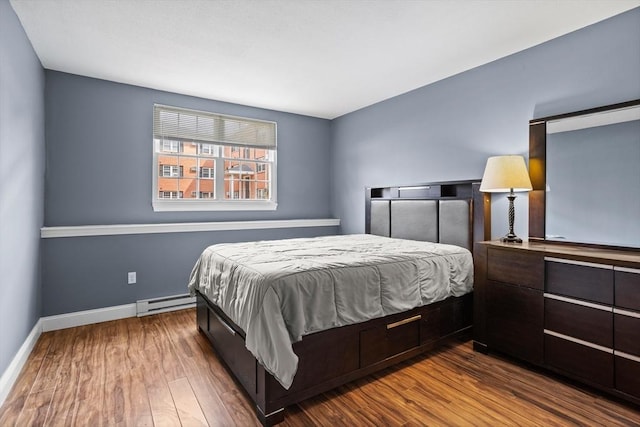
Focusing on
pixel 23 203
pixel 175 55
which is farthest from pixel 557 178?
pixel 23 203

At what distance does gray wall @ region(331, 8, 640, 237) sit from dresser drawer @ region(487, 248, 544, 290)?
56cm

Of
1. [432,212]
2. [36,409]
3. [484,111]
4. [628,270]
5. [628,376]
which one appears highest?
[484,111]

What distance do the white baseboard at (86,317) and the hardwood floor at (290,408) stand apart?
0.53 metres

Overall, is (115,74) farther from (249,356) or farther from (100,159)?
(249,356)

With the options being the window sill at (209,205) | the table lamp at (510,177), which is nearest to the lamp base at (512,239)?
the table lamp at (510,177)

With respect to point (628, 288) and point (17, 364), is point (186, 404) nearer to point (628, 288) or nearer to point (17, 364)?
point (17, 364)

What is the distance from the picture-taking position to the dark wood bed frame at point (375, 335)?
189cm

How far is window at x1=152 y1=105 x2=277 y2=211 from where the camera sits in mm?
3850

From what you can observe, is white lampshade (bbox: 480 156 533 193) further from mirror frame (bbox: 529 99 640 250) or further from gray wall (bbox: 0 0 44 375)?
gray wall (bbox: 0 0 44 375)

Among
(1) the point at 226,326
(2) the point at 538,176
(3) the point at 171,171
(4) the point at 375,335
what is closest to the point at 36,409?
(1) the point at 226,326

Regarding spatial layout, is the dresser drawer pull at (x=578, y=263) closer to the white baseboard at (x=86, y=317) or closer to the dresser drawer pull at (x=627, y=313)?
the dresser drawer pull at (x=627, y=313)

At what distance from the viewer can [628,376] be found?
186cm

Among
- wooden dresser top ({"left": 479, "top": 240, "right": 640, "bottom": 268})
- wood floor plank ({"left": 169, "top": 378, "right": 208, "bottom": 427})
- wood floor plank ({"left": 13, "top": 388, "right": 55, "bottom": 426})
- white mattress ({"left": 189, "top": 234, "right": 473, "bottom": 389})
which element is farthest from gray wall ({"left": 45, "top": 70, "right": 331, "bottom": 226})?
wooden dresser top ({"left": 479, "top": 240, "right": 640, "bottom": 268})

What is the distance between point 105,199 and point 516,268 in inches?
153
